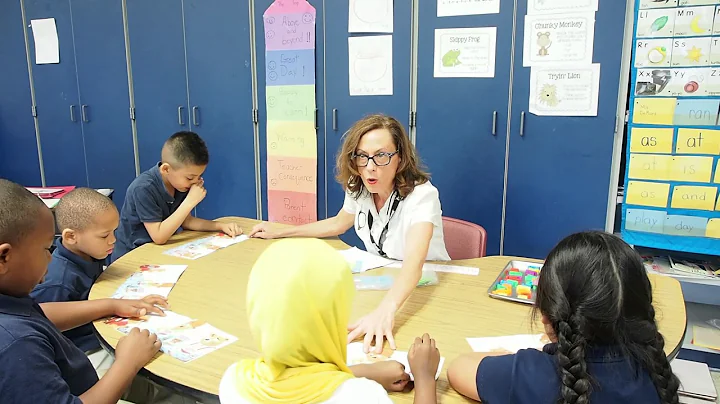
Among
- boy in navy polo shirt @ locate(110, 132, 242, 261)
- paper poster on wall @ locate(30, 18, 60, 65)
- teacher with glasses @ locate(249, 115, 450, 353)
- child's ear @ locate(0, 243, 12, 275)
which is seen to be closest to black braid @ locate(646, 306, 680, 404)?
teacher with glasses @ locate(249, 115, 450, 353)

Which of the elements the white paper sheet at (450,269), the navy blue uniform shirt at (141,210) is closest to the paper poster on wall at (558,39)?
the white paper sheet at (450,269)

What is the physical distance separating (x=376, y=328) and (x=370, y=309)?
180 mm

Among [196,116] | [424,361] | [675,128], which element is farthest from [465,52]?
[424,361]

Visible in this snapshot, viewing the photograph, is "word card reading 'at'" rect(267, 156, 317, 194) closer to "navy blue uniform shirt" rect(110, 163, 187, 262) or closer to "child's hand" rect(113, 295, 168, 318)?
"navy blue uniform shirt" rect(110, 163, 187, 262)

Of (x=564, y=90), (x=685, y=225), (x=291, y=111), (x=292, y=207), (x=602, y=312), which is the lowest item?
(x=292, y=207)

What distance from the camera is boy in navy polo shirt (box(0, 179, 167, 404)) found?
1.01m

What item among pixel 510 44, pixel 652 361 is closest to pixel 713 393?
pixel 652 361

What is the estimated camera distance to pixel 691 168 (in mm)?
2490

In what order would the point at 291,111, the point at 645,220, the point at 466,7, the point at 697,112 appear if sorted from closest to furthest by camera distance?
the point at 697,112, the point at 645,220, the point at 466,7, the point at 291,111

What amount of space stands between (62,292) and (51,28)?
3.22 metres

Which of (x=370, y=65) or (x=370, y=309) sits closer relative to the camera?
(x=370, y=309)

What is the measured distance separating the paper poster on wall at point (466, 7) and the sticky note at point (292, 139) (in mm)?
1042

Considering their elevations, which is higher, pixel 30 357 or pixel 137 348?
pixel 30 357

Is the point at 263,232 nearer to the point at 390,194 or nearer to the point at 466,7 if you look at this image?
the point at 390,194
